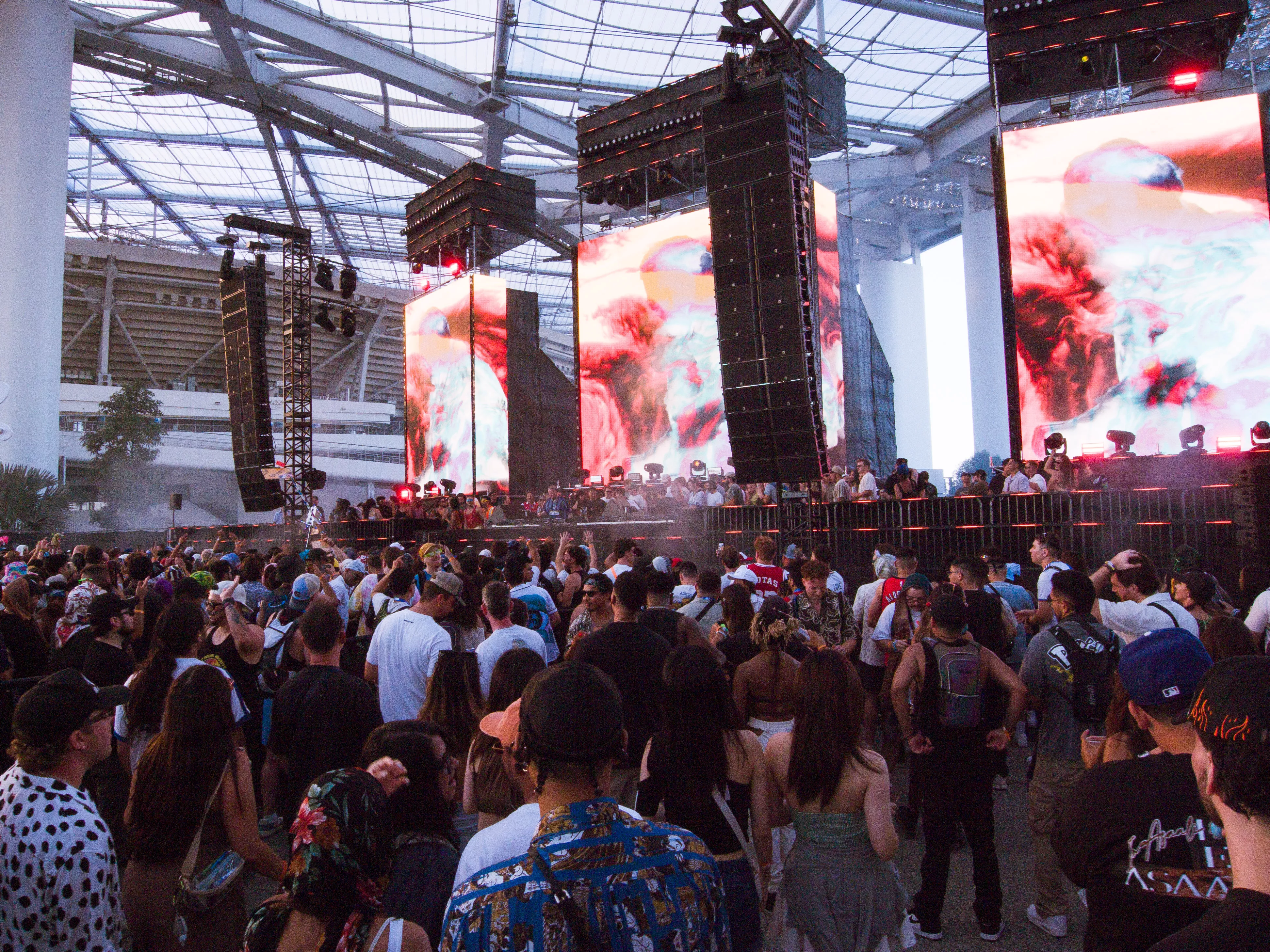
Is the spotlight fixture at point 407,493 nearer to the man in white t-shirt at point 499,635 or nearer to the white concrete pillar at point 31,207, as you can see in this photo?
the white concrete pillar at point 31,207

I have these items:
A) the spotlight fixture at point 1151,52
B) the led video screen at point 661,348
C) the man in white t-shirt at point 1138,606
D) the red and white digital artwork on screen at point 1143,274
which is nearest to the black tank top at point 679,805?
the man in white t-shirt at point 1138,606

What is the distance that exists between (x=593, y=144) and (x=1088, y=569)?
1384 cm

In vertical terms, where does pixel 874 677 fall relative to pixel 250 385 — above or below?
below

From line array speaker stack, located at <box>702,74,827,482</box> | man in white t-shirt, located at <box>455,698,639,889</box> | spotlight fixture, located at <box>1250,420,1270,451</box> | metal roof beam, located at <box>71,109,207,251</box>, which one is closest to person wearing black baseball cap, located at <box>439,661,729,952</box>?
man in white t-shirt, located at <box>455,698,639,889</box>

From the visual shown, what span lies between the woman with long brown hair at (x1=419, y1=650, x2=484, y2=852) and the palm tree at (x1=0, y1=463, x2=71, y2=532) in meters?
20.2

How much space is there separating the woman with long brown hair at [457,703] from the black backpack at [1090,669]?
253cm

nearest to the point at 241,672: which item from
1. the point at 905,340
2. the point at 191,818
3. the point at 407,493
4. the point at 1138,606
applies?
the point at 191,818

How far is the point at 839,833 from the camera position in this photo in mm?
2752

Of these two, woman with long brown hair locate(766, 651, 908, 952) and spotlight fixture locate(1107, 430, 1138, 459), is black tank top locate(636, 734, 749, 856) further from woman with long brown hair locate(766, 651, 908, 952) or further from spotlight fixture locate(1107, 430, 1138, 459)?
spotlight fixture locate(1107, 430, 1138, 459)

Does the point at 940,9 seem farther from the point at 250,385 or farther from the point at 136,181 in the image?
the point at 136,181

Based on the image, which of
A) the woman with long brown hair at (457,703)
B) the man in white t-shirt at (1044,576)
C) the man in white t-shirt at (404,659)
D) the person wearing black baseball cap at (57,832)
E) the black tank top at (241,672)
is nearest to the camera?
the person wearing black baseball cap at (57,832)

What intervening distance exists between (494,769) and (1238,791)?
2019 millimetres

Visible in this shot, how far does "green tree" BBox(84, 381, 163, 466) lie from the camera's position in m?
33.6

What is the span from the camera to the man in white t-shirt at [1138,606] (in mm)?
Result: 4359
